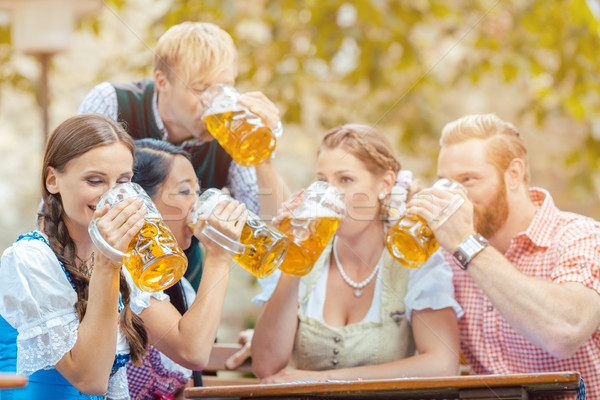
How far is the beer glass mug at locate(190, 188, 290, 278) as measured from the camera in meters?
1.67

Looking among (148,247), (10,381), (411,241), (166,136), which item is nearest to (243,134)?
(166,136)

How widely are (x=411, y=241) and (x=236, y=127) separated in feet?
1.90

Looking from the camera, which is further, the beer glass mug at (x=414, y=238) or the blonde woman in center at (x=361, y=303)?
the blonde woman in center at (x=361, y=303)

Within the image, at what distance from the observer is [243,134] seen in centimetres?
206

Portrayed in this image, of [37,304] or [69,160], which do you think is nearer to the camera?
[37,304]

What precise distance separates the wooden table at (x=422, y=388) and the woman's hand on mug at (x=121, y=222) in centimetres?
35

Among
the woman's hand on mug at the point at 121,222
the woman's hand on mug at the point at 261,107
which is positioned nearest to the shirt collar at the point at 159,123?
the woman's hand on mug at the point at 261,107

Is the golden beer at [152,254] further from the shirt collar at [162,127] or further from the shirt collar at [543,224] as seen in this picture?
the shirt collar at [543,224]

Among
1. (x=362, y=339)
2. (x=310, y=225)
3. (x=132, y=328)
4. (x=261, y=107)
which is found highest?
(x=261, y=107)

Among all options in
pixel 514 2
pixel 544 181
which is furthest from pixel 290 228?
pixel 544 181

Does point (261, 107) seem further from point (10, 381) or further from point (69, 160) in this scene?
point (10, 381)

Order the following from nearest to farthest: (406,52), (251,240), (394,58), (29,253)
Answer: (29,253) < (251,240) < (406,52) < (394,58)

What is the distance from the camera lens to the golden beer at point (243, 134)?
2.04 metres

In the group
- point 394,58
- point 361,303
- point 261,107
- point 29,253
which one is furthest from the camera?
point 394,58
